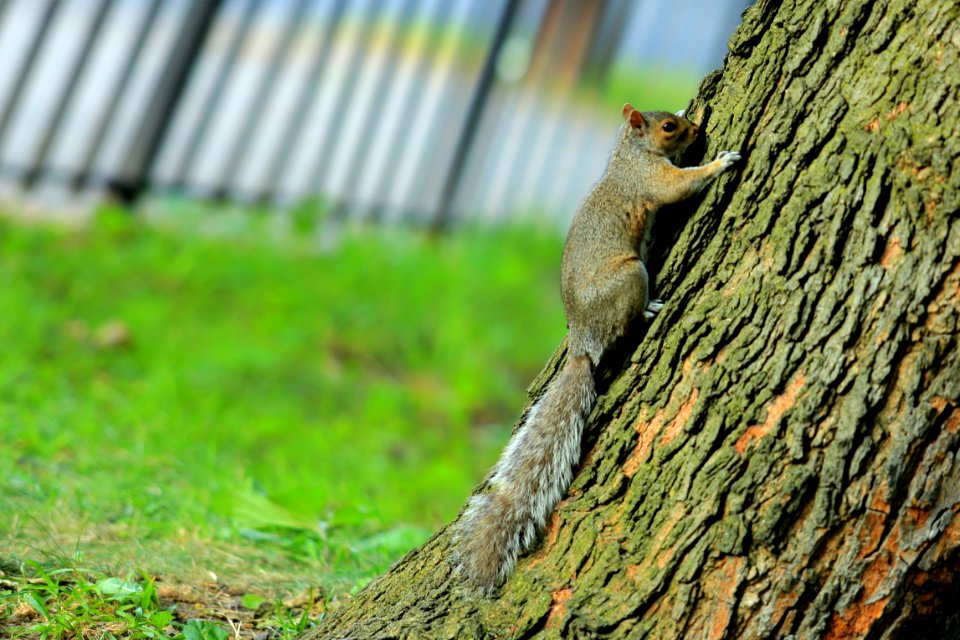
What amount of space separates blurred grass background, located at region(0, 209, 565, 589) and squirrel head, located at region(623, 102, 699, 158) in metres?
1.24

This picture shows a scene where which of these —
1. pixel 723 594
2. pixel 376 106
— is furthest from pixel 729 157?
pixel 376 106

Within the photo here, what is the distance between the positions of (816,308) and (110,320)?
3.81 m

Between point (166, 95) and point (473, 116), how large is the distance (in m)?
2.17

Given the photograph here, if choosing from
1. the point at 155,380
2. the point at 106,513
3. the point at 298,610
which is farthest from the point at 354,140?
the point at 298,610

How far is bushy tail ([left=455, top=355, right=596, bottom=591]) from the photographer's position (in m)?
1.85

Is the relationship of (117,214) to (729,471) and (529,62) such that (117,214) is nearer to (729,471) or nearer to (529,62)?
(529,62)

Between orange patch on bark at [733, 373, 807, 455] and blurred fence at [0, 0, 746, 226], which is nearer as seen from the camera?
orange patch on bark at [733, 373, 807, 455]

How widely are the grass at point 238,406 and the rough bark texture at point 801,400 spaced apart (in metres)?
0.66

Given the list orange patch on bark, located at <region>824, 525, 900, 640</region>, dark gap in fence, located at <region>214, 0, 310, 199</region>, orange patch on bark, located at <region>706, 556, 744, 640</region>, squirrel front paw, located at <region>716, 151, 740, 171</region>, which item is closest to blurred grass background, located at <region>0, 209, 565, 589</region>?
dark gap in fence, located at <region>214, 0, 310, 199</region>

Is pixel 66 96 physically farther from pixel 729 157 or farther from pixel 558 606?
pixel 558 606

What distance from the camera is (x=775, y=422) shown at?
1622 mm

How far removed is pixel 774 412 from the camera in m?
1.63

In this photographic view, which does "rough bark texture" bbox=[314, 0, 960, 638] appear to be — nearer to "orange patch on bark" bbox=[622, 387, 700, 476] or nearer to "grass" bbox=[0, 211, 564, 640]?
"orange patch on bark" bbox=[622, 387, 700, 476]

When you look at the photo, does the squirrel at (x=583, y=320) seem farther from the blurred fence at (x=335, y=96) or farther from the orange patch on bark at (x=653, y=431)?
the blurred fence at (x=335, y=96)
